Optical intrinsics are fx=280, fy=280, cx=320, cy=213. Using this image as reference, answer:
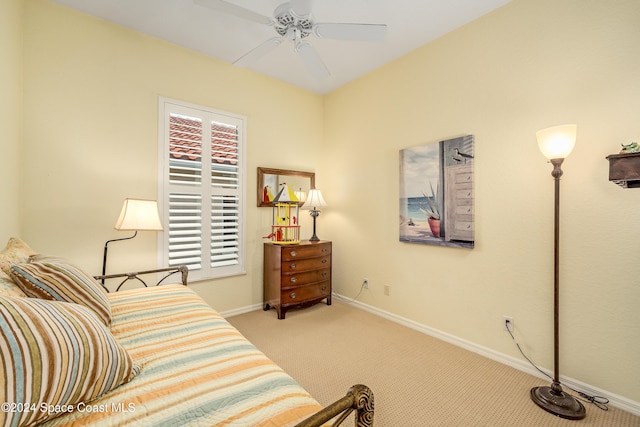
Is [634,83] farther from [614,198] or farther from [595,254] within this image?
[595,254]

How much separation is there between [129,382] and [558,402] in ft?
7.91

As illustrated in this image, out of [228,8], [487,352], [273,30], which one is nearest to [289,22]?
[228,8]

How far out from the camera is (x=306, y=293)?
134 inches

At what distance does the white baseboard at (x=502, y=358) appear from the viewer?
5.90 feet

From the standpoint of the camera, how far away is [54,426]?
2.35 ft

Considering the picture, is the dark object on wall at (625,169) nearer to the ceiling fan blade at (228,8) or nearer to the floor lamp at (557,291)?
the floor lamp at (557,291)

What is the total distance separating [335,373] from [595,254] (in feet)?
6.65

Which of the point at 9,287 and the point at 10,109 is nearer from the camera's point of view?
the point at 9,287

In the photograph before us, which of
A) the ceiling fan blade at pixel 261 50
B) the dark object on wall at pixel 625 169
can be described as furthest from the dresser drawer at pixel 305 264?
the dark object on wall at pixel 625 169

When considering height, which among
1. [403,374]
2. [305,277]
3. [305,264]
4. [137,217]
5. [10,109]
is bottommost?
[403,374]

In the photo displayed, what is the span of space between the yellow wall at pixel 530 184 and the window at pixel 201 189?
1.75 m

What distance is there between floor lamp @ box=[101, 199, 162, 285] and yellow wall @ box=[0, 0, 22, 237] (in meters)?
0.62

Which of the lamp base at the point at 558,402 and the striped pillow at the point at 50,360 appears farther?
the lamp base at the point at 558,402

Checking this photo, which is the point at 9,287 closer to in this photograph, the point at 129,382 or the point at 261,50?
the point at 129,382
